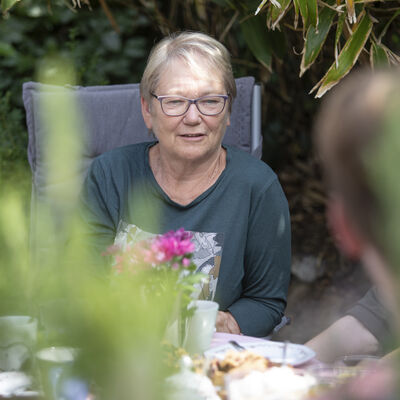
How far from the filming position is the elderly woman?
2.16m

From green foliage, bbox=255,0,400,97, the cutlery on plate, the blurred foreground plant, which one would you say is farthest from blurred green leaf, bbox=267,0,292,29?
the blurred foreground plant

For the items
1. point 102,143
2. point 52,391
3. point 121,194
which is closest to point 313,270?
point 102,143

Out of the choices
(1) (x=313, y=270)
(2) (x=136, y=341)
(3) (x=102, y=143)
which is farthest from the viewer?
(1) (x=313, y=270)

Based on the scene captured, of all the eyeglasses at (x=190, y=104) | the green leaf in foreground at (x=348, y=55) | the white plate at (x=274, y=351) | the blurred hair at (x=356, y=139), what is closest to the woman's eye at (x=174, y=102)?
the eyeglasses at (x=190, y=104)

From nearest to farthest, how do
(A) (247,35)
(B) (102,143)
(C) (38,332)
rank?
(C) (38,332), (B) (102,143), (A) (247,35)

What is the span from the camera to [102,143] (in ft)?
9.23

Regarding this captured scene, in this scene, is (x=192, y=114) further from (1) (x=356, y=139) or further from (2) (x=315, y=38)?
(1) (x=356, y=139)

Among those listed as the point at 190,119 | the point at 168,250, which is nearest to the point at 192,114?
the point at 190,119

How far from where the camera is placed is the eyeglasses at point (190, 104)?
7.13 ft

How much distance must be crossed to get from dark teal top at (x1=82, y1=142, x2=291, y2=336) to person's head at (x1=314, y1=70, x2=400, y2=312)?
154cm

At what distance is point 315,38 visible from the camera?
2.50 metres

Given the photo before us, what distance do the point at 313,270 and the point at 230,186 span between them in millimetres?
2240

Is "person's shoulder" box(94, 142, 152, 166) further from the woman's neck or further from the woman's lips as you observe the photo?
the woman's lips

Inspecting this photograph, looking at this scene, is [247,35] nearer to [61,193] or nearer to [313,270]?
[313,270]
